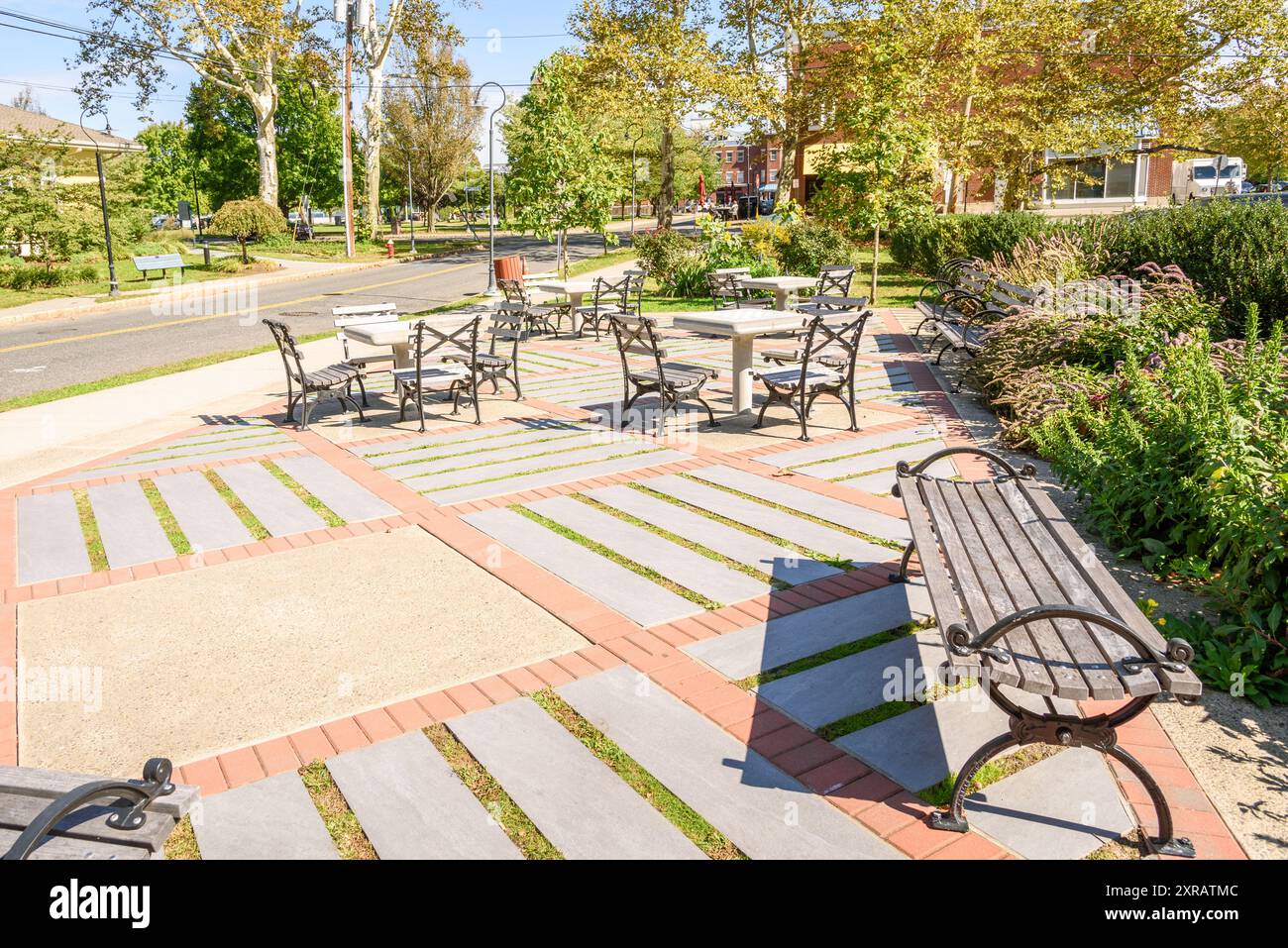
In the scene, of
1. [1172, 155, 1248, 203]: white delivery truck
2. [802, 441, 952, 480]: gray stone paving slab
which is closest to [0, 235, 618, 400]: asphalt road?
[802, 441, 952, 480]: gray stone paving slab

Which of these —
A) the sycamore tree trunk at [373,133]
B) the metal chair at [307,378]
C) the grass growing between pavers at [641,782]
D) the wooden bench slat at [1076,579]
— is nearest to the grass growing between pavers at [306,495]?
the metal chair at [307,378]

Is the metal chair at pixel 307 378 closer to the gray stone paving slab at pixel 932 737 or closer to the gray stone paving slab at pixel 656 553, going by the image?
the gray stone paving slab at pixel 656 553

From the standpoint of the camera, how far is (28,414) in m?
10.4

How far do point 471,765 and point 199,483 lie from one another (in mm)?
4958

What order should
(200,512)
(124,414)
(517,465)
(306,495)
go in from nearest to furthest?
(200,512) < (306,495) < (517,465) < (124,414)

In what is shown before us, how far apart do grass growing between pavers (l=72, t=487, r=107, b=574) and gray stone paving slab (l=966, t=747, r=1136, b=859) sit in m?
5.16

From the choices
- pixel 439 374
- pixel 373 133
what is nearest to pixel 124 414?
pixel 439 374

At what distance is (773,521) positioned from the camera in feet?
20.4

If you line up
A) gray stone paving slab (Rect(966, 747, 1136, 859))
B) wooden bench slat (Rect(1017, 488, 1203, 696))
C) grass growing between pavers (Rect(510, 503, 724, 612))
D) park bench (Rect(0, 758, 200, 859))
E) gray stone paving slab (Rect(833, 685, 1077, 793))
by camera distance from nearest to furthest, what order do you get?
1. park bench (Rect(0, 758, 200, 859))
2. wooden bench slat (Rect(1017, 488, 1203, 696))
3. gray stone paving slab (Rect(966, 747, 1136, 859))
4. gray stone paving slab (Rect(833, 685, 1077, 793))
5. grass growing between pavers (Rect(510, 503, 724, 612))

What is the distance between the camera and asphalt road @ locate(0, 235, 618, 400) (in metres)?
14.5

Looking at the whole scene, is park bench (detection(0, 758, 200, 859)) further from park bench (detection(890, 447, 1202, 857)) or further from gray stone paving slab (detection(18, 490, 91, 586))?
gray stone paving slab (detection(18, 490, 91, 586))

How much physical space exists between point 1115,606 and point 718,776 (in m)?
1.55

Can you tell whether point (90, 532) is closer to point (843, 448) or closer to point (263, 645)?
point (263, 645)

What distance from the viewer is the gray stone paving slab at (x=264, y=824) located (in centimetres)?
→ 304
